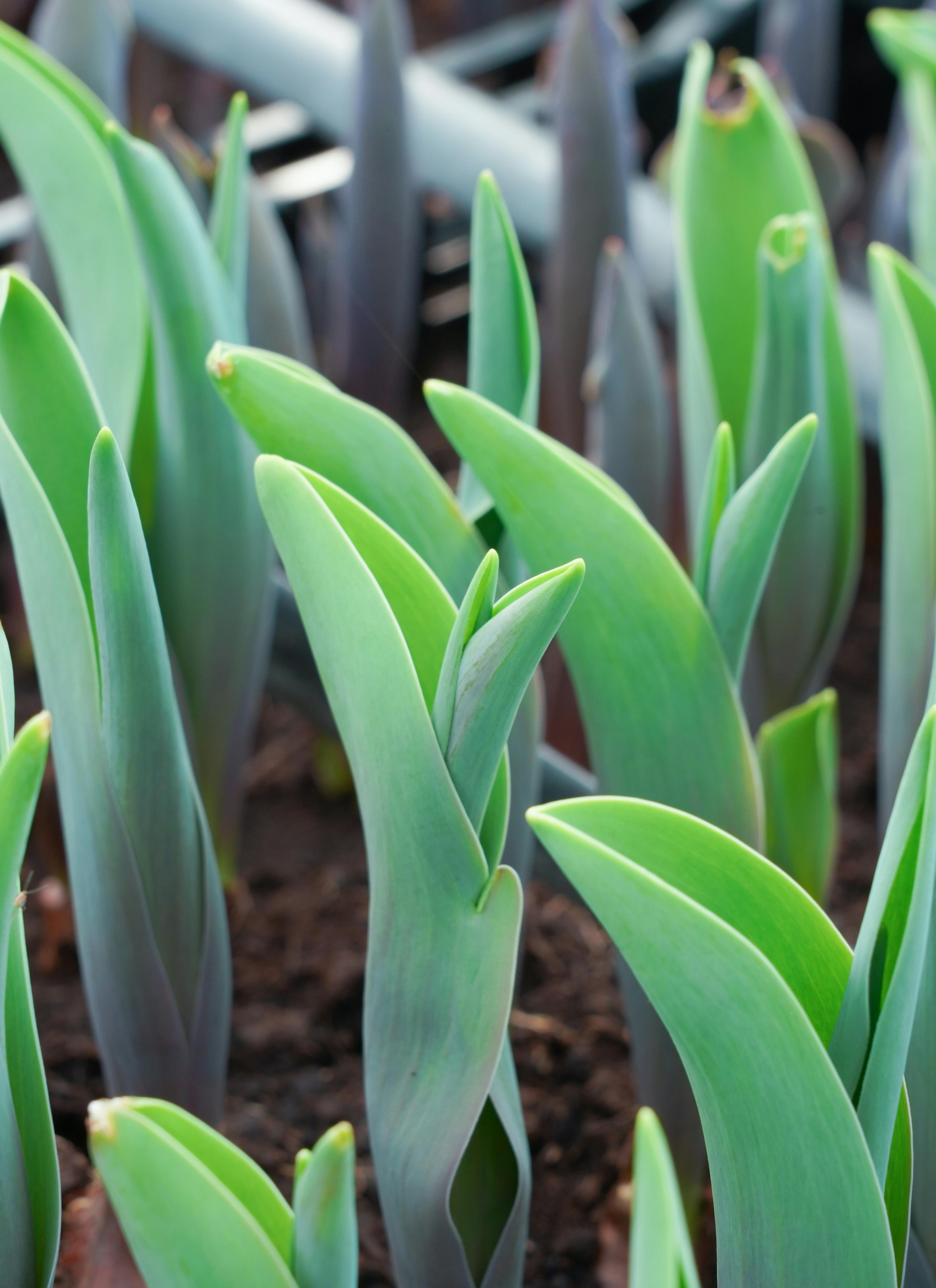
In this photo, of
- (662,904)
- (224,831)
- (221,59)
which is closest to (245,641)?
(224,831)

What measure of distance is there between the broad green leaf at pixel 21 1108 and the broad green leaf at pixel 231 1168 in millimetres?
42

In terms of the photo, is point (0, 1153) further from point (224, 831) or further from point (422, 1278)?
point (224, 831)

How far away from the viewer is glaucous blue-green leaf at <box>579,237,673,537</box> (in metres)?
0.49

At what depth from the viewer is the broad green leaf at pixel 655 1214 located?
0.18 m

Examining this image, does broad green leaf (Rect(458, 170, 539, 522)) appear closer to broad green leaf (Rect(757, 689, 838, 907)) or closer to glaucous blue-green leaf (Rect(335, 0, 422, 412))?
broad green leaf (Rect(757, 689, 838, 907))

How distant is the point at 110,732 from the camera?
300 millimetres

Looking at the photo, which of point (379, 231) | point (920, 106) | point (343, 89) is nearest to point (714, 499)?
point (920, 106)

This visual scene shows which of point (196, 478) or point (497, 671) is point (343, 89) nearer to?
point (196, 478)

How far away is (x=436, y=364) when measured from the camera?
937mm

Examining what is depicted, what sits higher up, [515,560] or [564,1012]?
[515,560]

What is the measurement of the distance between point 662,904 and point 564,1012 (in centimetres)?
34

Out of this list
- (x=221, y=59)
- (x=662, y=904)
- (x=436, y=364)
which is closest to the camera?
(x=662, y=904)

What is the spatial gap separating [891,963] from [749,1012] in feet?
0.12

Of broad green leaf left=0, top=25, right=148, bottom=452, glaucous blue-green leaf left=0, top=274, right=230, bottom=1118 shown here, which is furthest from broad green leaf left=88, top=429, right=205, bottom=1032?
broad green leaf left=0, top=25, right=148, bottom=452
